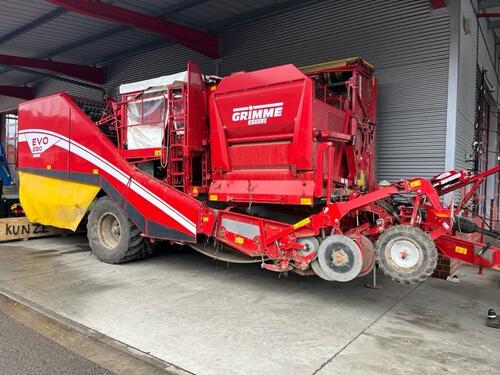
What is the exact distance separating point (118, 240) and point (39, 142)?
2.67 meters

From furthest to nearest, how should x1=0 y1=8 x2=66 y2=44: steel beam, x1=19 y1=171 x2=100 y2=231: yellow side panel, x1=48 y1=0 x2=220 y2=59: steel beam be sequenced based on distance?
x1=0 y1=8 x2=66 y2=44: steel beam, x1=48 y1=0 x2=220 y2=59: steel beam, x1=19 y1=171 x2=100 y2=231: yellow side panel

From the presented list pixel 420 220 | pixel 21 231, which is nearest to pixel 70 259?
pixel 21 231

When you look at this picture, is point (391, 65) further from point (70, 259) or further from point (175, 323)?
point (70, 259)

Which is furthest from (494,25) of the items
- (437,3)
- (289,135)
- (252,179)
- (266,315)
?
(266,315)

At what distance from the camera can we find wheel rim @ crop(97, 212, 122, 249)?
712cm

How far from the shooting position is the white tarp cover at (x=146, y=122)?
6.39 m

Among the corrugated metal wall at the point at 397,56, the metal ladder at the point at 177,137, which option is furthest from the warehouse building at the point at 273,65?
the metal ladder at the point at 177,137

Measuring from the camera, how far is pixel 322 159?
500 centimetres

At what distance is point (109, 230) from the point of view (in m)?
7.24

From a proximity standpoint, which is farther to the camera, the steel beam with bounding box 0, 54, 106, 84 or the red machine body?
the steel beam with bounding box 0, 54, 106, 84

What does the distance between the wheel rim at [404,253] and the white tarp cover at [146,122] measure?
3.81 meters

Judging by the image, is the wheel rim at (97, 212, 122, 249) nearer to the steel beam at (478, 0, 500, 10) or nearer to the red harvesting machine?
the red harvesting machine

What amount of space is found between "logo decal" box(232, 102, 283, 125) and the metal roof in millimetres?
5238

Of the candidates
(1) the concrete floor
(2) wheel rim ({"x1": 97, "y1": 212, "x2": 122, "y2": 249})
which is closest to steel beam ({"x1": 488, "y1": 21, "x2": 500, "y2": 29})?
(1) the concrete floor
